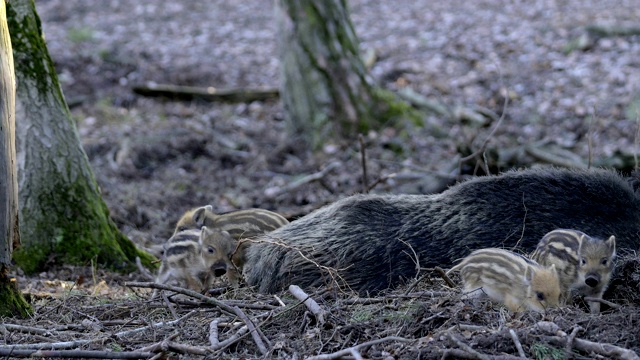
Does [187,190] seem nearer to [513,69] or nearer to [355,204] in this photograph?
[355,204]

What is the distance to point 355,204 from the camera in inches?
254

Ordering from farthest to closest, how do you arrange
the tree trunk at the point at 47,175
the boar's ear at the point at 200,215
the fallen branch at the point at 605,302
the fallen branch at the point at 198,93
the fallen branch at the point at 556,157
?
the fallen branch at the point at 198,93 < the fallen branch at the point at 556,157 < the tree trunk at the point at 47,175 < the boar's ear at the point at 200,215 < the fallen branch at the point at 605,302

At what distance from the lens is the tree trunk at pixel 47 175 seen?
746 centimetres

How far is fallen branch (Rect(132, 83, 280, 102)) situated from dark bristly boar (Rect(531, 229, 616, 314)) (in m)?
10.6

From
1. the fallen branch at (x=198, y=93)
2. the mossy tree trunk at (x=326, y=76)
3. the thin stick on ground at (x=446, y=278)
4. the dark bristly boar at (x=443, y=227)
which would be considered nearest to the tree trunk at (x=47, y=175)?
the dark bristly boar at (x=443, y=227)

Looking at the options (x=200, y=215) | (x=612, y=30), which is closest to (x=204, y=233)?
(x=200, y=215)

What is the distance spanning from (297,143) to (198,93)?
Answer: 3068 mm

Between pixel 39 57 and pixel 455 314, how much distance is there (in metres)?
4.55

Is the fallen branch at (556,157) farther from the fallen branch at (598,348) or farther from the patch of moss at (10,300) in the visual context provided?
the patch of moss at (10,300)

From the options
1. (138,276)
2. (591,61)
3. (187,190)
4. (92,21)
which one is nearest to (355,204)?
(138,276)

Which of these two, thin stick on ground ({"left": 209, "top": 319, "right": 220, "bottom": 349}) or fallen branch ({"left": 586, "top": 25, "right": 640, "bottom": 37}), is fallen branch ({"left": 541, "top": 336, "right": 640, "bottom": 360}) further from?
fallen branch ({"left": 586, "top": 25, "right": 640, "bottom": 37})

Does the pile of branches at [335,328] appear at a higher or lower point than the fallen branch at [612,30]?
higher

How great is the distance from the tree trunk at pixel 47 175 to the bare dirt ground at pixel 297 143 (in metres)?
0.26

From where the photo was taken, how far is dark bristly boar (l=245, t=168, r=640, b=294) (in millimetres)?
6121
